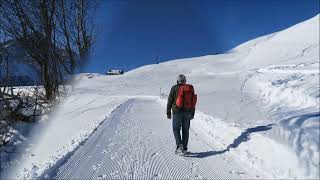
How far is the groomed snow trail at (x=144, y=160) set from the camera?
7879 mm

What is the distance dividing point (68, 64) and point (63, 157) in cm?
1149

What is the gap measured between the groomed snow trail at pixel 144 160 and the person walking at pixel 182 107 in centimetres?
30

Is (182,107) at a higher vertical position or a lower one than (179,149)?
higher

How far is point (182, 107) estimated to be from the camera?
9875mm

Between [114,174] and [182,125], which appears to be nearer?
[114,174]

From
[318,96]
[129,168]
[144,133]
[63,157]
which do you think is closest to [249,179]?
[129,168]

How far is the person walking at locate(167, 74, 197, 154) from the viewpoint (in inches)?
387

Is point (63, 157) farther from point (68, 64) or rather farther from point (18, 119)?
point (68, 64)

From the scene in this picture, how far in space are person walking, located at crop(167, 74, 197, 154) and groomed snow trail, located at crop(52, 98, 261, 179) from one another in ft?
0.98

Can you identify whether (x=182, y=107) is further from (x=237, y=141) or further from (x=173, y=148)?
(x=237, y=141)

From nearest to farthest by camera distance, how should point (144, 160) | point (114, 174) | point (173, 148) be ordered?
point (114, 174), point (144, 160), point (173, 148)

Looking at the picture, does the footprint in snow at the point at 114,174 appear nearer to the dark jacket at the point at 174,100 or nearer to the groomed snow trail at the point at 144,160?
the groomed snow trail at the point at 144,160

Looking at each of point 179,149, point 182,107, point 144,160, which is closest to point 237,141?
point 179,149

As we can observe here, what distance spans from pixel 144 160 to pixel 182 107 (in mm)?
1486
